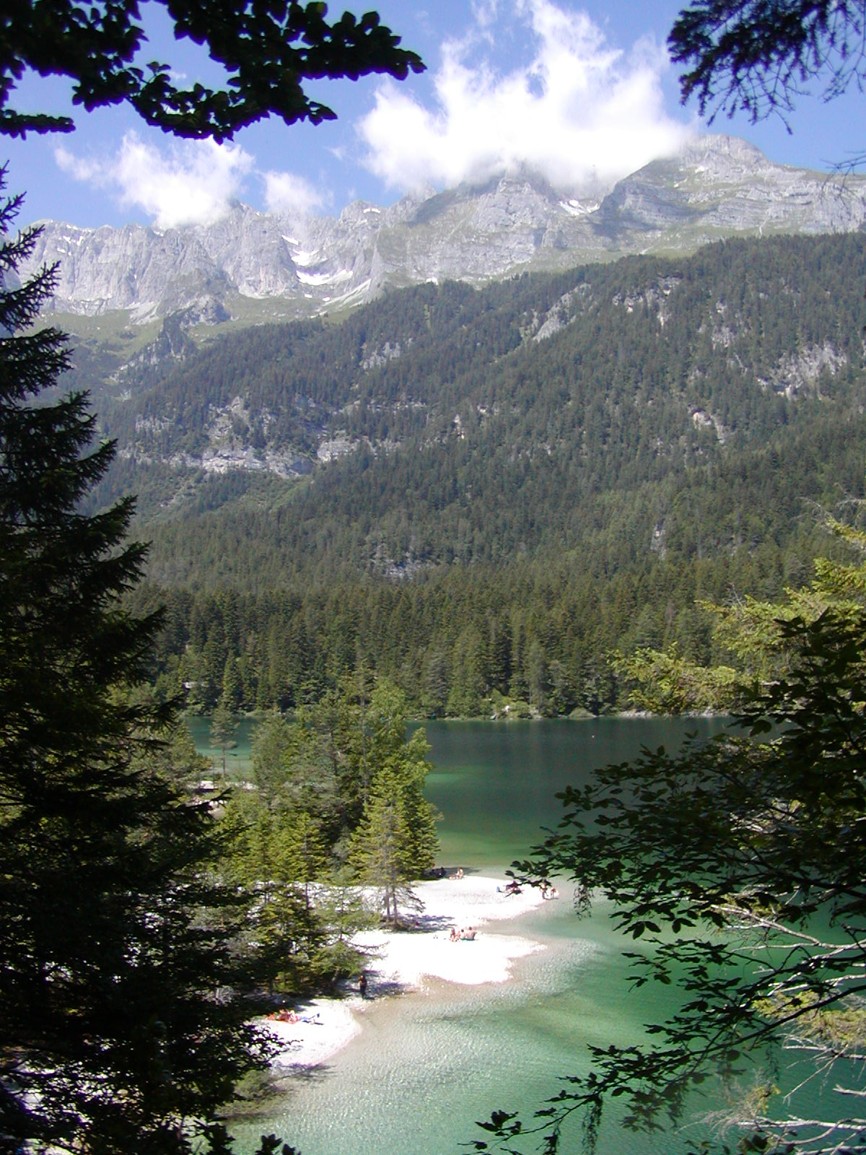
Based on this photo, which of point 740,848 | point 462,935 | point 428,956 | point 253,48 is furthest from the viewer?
point 462,935

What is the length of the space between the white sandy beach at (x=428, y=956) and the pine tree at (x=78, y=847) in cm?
1295

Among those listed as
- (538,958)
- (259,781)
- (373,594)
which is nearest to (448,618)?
(373,594)

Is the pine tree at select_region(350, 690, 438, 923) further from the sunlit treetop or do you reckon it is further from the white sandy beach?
the sunlit treetop

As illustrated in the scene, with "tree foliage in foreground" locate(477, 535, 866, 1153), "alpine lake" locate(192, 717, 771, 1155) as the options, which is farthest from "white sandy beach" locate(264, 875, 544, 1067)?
"tree foliage in foreground" locate(477, 535, 866, 1153)

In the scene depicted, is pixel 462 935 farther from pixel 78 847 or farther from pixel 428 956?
pixel 78 847

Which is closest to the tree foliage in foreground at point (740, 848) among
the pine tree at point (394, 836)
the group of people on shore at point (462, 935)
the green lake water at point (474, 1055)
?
the green lake water at point (474, 1055)

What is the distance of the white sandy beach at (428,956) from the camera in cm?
2275

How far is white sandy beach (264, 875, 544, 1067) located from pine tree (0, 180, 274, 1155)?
12.9 meters

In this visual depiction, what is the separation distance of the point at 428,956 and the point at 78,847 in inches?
923

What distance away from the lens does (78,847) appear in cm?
806

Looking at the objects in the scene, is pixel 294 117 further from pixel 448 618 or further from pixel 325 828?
pixel 448 618

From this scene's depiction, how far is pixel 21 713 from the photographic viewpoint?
307 inches

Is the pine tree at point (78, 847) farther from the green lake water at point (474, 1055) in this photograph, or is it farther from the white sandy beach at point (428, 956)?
the white sandy beach at point (428, 956)

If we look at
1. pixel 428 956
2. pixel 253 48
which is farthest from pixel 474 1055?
pixel 253 48
